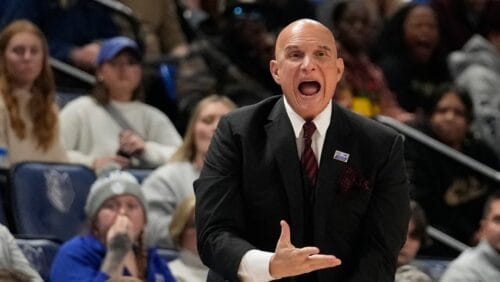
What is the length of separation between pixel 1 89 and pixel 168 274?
1507 millimetres

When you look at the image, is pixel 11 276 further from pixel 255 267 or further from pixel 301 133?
pixel 301 133

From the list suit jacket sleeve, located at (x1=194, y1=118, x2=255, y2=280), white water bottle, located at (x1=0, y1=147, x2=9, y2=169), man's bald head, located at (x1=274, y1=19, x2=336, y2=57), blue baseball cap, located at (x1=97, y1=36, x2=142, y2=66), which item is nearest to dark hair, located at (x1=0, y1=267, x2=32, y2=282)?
suit jacket sleeve, located at (x1=194, y1=118, x2=255, y2=280)

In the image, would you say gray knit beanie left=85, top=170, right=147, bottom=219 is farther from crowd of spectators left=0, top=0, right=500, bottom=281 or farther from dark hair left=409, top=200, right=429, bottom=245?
dark hair left=409, top=200, right=429, bottom=245

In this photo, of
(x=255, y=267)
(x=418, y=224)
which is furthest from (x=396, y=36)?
(x=255, y=267)

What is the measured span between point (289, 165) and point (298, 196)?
0.09m

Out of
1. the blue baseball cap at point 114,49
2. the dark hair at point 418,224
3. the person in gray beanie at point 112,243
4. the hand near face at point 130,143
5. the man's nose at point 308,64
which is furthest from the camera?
the blue baseball cap at point 114,49

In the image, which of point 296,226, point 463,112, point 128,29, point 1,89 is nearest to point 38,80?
point 1,89

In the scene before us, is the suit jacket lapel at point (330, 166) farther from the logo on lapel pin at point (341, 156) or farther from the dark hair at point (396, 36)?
the dark hair at point (396, 36)

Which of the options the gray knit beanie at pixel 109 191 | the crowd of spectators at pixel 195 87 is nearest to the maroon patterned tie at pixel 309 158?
the crowd of spectators at pixel 195 87

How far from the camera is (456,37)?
9812mm

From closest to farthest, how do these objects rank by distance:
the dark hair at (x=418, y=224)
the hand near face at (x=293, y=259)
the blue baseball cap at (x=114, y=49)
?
1. the hand near face at (x=293, y=259)
2. the dark hair at (x=418, y=224)
3. the blue baseball cap at (x=114, y=49)

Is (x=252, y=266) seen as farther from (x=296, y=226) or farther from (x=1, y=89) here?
(x=1, y=89)

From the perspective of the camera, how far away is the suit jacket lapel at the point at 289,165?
3.92 metres

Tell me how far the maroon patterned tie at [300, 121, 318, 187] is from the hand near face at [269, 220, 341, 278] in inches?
11.2
